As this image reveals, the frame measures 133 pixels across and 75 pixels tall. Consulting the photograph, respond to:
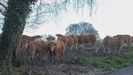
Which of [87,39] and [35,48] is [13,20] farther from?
[87,39]

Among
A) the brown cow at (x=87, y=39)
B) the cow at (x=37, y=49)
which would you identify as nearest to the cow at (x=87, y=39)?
the brown cow at (x=87, y=39)

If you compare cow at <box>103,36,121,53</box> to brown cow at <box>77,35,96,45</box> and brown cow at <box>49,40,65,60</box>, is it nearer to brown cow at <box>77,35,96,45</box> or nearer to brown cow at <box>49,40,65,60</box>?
brown cow at <box>77,35,96,45</box>

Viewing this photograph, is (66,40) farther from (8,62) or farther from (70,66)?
(8,62)

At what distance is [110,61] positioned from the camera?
2961 centimetres

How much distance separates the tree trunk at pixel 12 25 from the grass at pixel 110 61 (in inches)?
252

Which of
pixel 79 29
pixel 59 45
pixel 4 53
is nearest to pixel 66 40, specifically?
pixel 59 45

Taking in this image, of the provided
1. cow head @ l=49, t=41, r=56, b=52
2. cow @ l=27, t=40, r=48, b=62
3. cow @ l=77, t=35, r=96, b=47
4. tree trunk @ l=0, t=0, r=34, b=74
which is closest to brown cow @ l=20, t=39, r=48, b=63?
cow @ l=27, t=40, r=48, b=62

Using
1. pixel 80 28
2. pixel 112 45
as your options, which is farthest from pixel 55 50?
pixel 80 28

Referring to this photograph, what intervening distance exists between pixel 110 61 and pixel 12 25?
936cm

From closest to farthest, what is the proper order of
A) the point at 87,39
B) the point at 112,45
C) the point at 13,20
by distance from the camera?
the point at 13,20
the point at 112,45
the point at 87,39

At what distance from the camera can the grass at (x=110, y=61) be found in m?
27.4

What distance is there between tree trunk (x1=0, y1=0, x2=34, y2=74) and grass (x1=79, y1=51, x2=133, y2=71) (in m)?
6.39

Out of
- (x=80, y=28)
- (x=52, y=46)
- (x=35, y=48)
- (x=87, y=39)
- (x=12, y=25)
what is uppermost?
(x=80, y=28)

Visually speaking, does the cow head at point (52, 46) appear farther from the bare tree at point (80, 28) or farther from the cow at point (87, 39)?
the bare tree at point (80, 28)
